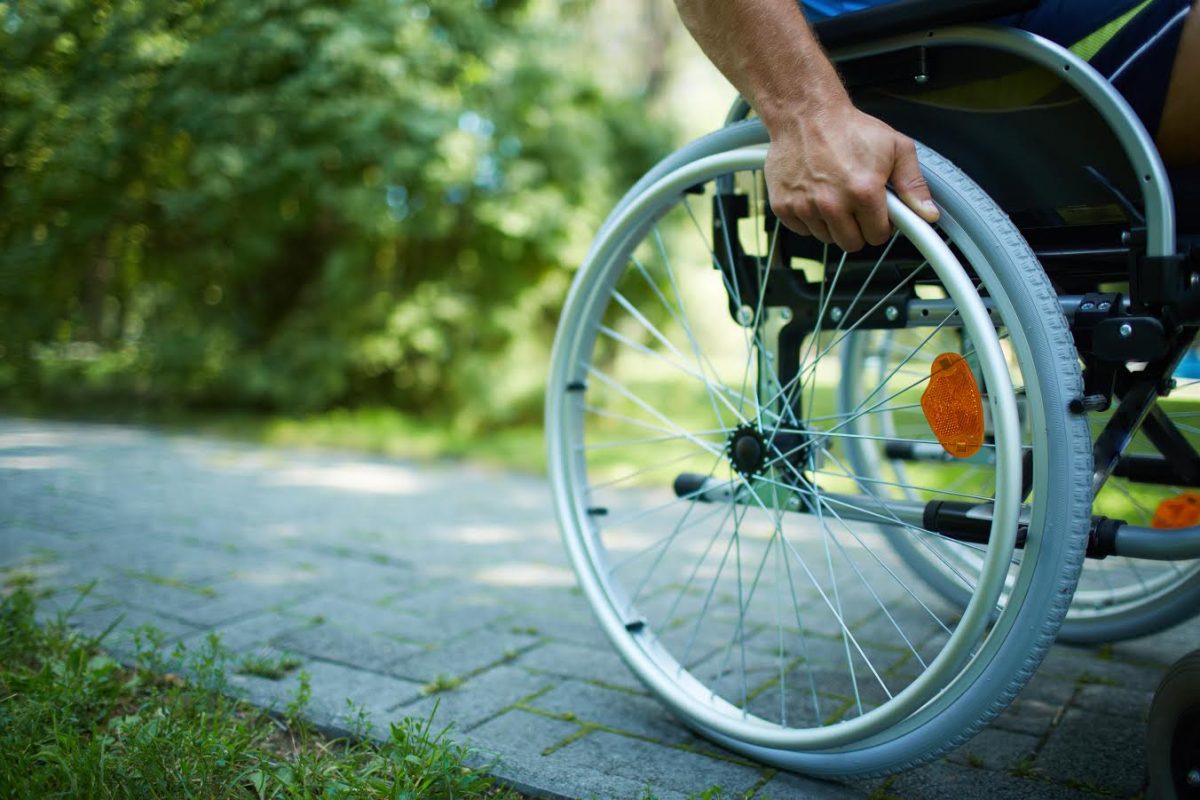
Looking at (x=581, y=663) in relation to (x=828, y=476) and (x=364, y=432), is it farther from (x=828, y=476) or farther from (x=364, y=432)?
(x=364, y=432)

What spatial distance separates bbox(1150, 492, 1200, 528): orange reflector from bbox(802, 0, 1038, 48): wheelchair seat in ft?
2.58

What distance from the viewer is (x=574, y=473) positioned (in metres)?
1.61

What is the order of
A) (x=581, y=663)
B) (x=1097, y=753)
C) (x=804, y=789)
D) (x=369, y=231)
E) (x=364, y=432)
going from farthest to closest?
1. (x=369, y=231)
2. (x=364, y=432)
3. (x=581, y=663)
4. (x=1097, y=753)
5. (x=804, y=789)

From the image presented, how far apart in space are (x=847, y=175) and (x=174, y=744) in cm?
116

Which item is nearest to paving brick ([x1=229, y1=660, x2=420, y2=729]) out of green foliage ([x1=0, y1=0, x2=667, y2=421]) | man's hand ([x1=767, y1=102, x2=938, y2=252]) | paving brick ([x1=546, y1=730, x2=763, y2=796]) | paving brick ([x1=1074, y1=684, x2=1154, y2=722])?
paving brick ([x1=546, y1=730, x2=763, y2=796])

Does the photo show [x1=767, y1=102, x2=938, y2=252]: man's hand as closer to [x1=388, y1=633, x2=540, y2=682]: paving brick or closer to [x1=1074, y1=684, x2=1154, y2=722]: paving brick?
[x1=1074, y1=684, x2=1154, y2=722]: paving brick

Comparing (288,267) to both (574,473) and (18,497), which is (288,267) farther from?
(574,473)

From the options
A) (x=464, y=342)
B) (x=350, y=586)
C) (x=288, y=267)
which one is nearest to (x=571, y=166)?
(x=464, y=342)

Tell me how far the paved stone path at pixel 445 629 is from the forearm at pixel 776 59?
90 cm

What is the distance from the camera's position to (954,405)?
3.67 feet

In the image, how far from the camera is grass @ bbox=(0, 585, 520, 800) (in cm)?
120

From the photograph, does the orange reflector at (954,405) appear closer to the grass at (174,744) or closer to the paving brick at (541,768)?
the paving brick at (541,768)

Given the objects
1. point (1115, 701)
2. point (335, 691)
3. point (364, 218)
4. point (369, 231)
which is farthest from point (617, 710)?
point (369, 231)

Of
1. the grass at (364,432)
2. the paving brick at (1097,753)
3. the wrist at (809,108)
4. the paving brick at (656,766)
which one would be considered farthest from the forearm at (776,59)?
the grass at (364,432)
